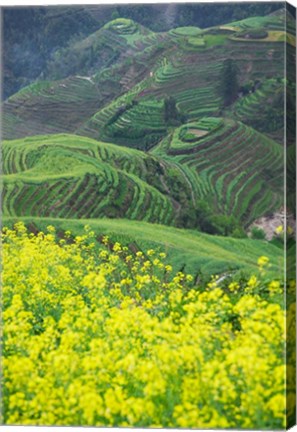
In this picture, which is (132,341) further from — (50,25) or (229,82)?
(50,25)

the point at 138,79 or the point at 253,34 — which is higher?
the point at 253,34

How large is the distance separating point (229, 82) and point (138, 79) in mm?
683

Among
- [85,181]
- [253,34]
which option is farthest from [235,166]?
[85,181]

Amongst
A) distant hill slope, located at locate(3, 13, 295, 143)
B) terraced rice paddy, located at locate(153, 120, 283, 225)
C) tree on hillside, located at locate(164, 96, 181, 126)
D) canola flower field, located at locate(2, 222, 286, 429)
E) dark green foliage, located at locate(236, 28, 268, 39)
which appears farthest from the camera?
tree on hillside, located at locate(164, 96, 181, 126)

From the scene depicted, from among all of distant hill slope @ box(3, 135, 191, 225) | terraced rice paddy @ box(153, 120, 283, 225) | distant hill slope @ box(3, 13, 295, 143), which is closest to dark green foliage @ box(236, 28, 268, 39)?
distant hill slope @ box(3, 13, 295, 143)

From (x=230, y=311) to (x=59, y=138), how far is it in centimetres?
186

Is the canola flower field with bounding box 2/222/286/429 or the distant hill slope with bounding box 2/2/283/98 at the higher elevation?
the distant hill slope with bounding box 2/2/283/98

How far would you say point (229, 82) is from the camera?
8.88 meters

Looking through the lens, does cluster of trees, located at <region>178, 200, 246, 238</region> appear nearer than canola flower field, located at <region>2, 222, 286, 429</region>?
No

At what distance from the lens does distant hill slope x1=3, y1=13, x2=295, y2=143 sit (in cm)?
880

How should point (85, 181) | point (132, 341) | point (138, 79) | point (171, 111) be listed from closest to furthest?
point (132, 341)
point (171, 111)
point (138, 79)
point (85, 181)

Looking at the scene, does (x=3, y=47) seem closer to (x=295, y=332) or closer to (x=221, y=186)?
(x=221, y=186)

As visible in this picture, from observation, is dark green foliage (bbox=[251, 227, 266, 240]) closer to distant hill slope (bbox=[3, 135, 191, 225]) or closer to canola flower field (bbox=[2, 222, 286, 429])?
canola flower field (bbox=[2, 222, 286, 429])

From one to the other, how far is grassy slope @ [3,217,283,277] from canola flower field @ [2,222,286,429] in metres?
0.07
